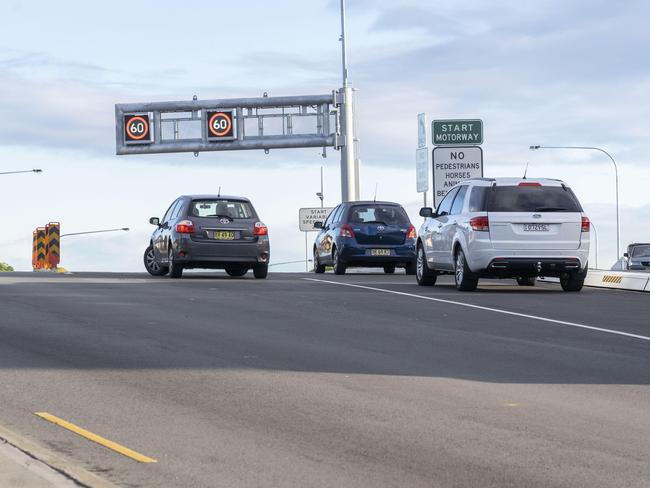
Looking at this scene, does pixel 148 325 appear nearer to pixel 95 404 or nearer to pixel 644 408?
pixel 95 404

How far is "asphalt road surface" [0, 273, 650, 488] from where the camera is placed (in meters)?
8.04

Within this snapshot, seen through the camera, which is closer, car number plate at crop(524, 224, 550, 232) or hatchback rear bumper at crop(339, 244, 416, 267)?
car number plate at crop(524, 224, 550, 232)

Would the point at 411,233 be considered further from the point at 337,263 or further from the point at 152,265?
the point at 152,265

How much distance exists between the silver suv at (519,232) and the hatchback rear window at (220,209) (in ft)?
19.5

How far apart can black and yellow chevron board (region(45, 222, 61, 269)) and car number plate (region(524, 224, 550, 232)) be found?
33221 mm

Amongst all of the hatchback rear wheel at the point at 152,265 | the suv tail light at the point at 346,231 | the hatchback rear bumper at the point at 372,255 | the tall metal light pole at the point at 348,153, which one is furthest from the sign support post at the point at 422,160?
the tall metal light pole at the point at 348,153

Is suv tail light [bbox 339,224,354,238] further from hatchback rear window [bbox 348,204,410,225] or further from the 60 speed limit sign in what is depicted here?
the 60 speed limit sign

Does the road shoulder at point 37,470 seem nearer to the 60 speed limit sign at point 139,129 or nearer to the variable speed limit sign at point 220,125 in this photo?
the variable speed limit sign at point 220,125

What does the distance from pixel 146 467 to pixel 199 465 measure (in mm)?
294

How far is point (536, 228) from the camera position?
23.1m

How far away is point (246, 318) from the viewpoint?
17203 millimetres

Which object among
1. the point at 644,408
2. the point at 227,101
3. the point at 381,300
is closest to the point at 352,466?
the point at 644,408

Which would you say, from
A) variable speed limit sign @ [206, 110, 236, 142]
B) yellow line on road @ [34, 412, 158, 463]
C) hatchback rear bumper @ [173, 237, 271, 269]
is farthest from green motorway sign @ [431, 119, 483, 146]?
yellow line on road @ [34, 412, 158, 463]

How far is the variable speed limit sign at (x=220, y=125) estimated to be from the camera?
55.7m
